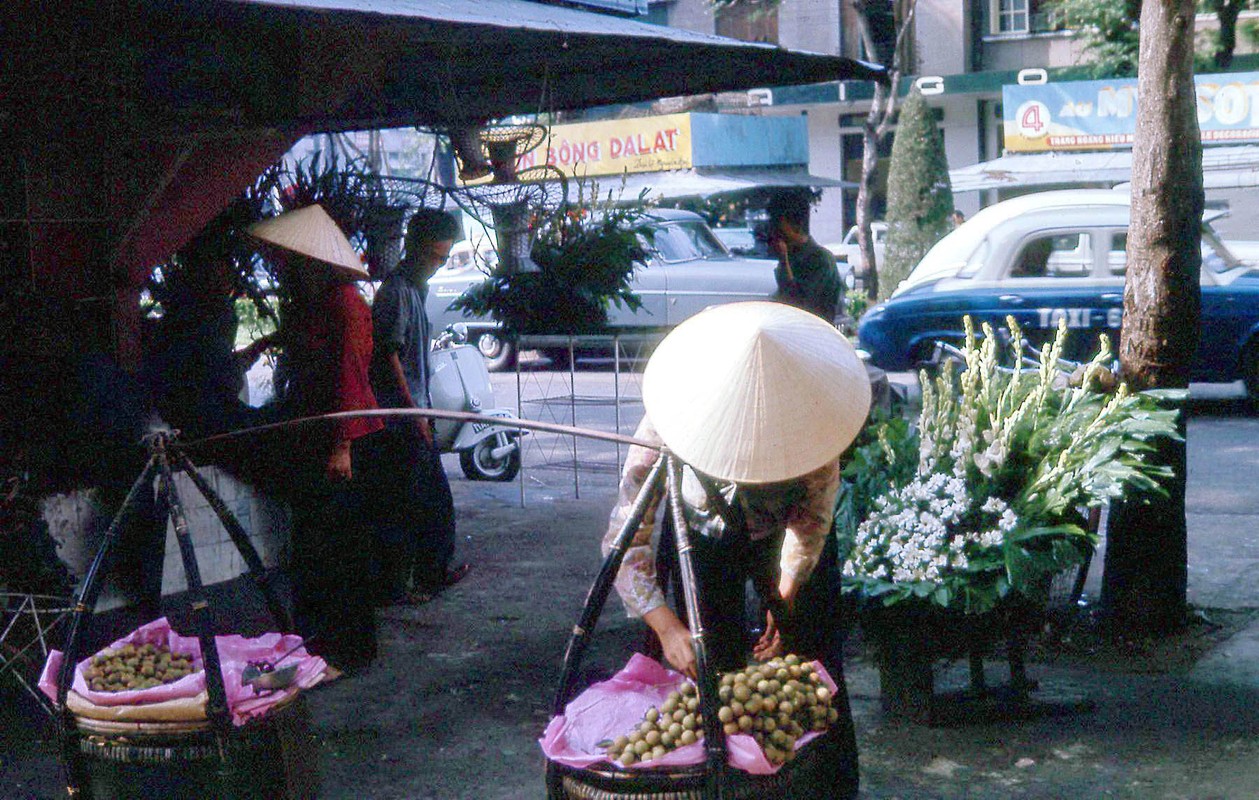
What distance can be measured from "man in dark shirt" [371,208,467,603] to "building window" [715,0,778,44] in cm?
2482

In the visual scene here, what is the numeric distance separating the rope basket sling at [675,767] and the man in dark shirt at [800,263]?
174 inches

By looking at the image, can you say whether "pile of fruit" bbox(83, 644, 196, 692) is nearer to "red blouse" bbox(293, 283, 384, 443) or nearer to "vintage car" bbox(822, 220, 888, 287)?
"red blouse" bbox(293, 283, 384, 443)

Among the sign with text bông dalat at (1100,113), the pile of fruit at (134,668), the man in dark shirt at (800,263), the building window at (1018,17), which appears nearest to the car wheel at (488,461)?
the man in dark shirt at (800,263)

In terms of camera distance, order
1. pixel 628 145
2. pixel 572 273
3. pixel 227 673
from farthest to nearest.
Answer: pixel 628 145
pixel 572 273
pixel 227 673

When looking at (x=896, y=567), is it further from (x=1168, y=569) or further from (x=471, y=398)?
(x=471, y=398)

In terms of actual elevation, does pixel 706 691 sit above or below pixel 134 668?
above

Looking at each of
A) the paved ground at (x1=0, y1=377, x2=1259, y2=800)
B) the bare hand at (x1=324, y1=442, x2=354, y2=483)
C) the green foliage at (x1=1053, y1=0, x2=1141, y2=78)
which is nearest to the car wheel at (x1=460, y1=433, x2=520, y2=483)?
the paved ground at (x1=0, y1=377, x2=1259, y2=800)

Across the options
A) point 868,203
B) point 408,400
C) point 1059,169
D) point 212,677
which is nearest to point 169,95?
point 408,400

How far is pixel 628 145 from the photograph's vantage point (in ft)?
82.7

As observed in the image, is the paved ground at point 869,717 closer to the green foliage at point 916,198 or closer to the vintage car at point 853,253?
the green foliage at point 916,198

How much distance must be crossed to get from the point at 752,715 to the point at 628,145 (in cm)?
2289

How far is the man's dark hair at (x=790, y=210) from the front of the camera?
7477mm

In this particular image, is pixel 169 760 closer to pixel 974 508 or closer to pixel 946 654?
pixel 946 654

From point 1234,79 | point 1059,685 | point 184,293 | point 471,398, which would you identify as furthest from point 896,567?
point 1234,79
